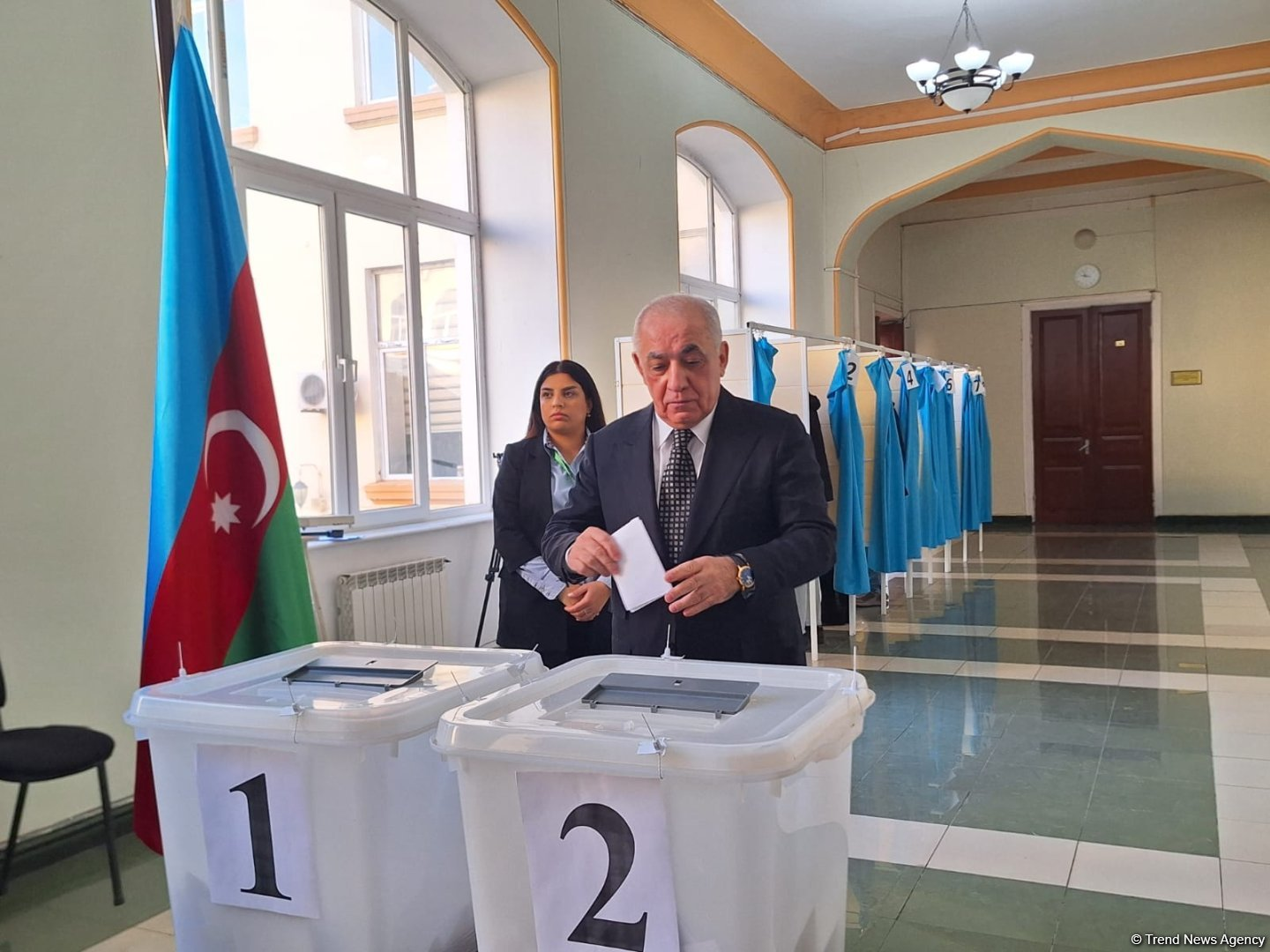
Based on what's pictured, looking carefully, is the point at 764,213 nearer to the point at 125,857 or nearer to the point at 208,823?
the point at 125,857

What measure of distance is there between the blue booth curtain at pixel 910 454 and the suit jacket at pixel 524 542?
11.4ft

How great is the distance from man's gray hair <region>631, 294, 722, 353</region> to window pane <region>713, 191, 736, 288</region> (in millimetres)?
7065

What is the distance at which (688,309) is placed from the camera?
197cm

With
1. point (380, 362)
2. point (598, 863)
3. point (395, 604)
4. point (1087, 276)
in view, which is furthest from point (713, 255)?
point (598, 863)

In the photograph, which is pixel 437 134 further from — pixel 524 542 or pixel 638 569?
pixel 638 569

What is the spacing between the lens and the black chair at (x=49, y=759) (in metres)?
2.54

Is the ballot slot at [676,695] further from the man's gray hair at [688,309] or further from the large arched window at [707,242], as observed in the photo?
the large arched window at [707,242]

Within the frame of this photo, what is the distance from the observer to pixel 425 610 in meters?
4.83

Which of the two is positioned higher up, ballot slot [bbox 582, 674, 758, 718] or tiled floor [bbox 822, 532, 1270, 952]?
ballot slot [bbox 582, 674, 758, 718]

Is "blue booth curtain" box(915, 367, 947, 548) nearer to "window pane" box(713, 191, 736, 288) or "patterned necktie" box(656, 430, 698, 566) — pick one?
"window pane" box(713, 191, 736, 288)

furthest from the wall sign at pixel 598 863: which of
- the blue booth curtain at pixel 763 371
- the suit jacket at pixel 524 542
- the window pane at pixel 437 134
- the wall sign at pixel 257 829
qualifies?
the window pane at pixel 437 134

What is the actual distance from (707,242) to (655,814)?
7.77 m

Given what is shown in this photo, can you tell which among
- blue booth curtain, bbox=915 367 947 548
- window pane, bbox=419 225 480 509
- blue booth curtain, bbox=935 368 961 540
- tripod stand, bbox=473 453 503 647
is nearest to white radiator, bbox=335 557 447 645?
tripod stand, bbox=473 453 503 647

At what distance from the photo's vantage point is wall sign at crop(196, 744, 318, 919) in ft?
5.01
